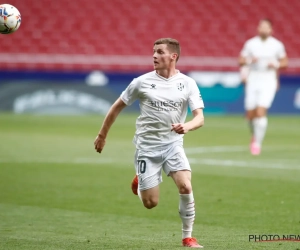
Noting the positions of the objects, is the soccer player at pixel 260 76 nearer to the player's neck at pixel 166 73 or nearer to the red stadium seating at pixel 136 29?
the player's neck at pixel 166 73

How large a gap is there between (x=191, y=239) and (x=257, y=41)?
1017 cm

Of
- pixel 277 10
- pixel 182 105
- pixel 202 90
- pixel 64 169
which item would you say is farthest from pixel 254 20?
pixel 182 105

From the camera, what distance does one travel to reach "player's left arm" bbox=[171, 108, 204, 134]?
7.39m

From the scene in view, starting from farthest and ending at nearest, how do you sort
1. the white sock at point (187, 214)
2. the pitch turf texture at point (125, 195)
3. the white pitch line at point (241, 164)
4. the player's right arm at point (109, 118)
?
the white pitch line at point (241, 164) → the pitch turf texture at point (125, 195) → the player's right arm at point (109, 118) → the white sock at point (187, 214)

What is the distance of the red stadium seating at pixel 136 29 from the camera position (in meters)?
28.3

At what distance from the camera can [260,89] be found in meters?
17.0

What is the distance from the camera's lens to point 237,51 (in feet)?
97.3

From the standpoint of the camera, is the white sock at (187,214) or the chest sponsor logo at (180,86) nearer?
the white sock at (187,214)

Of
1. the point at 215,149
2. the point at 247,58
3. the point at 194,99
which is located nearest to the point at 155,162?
the point at 194,99

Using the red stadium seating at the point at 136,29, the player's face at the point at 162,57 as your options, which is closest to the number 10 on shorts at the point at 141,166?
the player's face at the point at 162,57

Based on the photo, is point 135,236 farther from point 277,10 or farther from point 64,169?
point 277,10

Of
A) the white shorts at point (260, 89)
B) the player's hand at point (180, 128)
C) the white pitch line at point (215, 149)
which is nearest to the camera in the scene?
the player's hand at point (180, 128)

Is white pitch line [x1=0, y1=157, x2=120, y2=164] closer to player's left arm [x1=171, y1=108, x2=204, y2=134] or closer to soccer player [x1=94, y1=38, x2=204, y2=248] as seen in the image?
soccer player [x1=94, y1=38, x2=204, y2=248]

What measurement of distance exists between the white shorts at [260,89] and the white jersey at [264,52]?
111 millimetres
